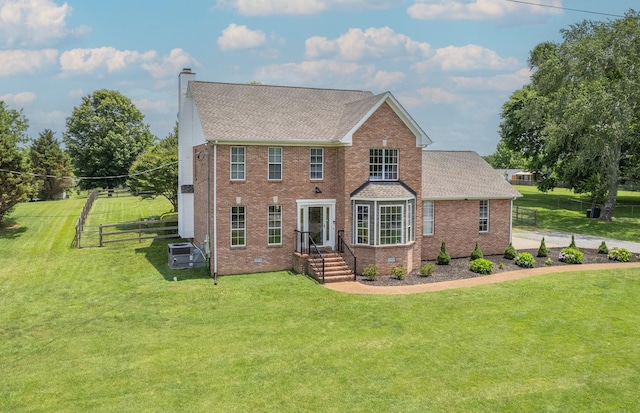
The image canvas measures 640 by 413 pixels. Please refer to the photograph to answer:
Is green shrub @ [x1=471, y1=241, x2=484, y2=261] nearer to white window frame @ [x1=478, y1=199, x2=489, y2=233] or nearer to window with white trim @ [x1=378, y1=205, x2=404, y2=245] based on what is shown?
white window frame @ [x1=478, y1=199, x2=489, y2=233]

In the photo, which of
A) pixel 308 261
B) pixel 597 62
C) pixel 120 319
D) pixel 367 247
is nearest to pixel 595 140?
pixel 597 62

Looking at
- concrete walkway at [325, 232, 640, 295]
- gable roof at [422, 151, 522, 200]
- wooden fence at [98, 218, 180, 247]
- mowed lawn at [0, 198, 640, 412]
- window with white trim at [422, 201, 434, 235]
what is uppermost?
gable roof at [422, 151, 522, 200]

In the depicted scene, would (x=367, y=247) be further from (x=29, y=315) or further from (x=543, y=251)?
A: (x=29, y=315)

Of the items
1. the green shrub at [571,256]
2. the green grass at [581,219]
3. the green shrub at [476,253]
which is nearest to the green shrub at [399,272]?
the green shrub at [476,253]

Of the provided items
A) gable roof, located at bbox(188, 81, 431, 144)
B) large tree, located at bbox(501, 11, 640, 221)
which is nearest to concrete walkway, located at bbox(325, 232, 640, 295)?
gable roof, located at bbox(188, 81, 431, 144)

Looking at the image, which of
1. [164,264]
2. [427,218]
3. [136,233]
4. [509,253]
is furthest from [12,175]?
[509,253]

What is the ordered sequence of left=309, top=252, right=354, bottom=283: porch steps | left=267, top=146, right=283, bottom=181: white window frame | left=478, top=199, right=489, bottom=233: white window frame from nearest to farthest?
left=309, top=252, right=354, bottom=283: porch steps < left=267, top=146, right=283, bottom=181: white window frame < left=478, top=199, right=489, bottom=233: white window frame

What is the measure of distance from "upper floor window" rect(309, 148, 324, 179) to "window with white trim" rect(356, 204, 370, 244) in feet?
8.05

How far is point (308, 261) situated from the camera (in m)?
22.1

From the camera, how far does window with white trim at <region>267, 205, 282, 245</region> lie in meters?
22.6

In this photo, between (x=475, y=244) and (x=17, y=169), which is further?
(x=17, y=169)

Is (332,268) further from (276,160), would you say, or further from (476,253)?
(476,253)

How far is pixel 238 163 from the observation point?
22031 mm

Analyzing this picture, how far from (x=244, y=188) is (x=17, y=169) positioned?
15.8 meters
